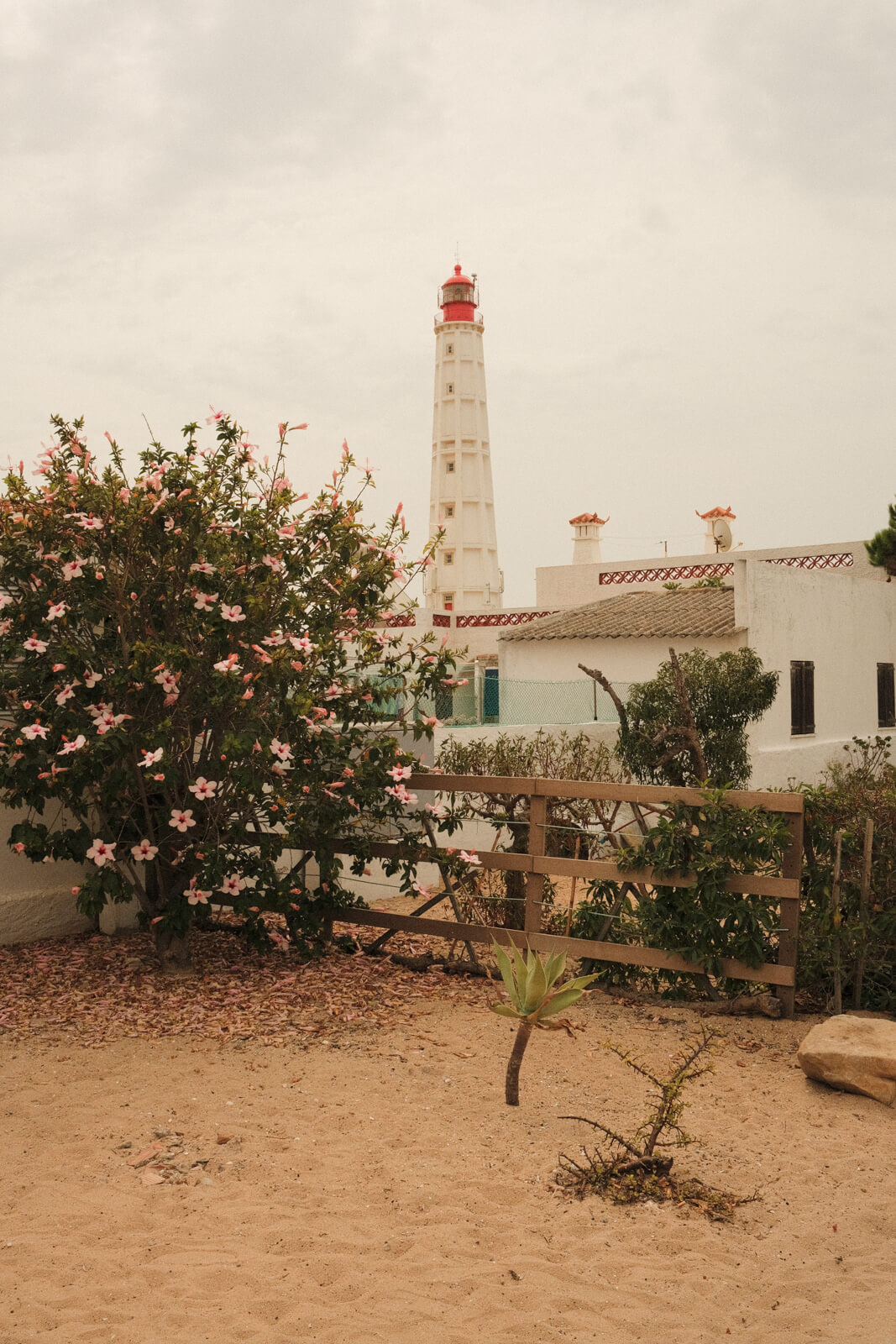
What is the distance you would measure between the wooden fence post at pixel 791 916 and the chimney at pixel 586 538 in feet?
79.9

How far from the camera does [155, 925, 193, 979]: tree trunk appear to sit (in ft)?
24.6

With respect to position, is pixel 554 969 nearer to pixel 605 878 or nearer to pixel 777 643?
pixel 605 878

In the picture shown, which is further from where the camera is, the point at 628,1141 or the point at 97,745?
the point at 97,745

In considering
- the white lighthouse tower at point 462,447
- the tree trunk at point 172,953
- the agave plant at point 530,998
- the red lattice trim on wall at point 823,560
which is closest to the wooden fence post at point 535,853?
the agave plant at point 530,998

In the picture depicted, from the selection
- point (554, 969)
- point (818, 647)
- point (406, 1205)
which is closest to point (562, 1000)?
point (554, 969)

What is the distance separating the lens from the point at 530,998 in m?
5.27

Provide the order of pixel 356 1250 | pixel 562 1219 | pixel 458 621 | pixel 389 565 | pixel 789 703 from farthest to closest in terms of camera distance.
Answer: pixel 458 621
pixel 789 703
pixel 389 565
pixel 562 1219
pixel 356 1250

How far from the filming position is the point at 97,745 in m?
6.50

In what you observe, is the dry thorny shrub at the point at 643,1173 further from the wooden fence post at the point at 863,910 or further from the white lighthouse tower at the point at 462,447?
the white lighthouse tower at the point at 462,447

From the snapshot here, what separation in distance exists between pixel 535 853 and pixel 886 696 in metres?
17.2

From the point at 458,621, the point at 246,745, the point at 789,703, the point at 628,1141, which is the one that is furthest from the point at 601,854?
the point at 458,621

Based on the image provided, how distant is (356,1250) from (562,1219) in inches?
31.0

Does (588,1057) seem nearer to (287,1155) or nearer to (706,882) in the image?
(706,882)

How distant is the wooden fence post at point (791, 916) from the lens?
6.73m
